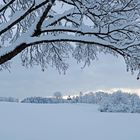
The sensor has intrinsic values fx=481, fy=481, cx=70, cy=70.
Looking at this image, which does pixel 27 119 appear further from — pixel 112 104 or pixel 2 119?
pixel 112 104

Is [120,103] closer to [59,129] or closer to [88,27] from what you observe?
[59,129]

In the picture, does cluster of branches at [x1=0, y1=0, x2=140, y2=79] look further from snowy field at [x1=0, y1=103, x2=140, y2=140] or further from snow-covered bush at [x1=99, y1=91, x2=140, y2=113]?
snow-covered bush at [x1=99, y1=91, x2=140, y2=113]

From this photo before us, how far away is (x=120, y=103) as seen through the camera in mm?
40844

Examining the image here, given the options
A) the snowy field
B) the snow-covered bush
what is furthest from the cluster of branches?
the snow-covered bush

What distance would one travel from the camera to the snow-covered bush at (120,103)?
40.5m

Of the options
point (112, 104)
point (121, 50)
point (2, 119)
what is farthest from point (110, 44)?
point (112, 104)

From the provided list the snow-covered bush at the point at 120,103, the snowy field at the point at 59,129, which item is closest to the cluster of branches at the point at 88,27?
the snowy field at the point at 59,129

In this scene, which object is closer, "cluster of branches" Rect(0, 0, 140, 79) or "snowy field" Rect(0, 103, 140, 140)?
"cluster of branches" Rect(0, 0, 140, 79)

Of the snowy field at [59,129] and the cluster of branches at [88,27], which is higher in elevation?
the cluster of branches at [88,27]

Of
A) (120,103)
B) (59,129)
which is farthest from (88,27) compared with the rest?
(120,103)

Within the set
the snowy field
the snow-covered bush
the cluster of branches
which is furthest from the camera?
the snow-covered bush

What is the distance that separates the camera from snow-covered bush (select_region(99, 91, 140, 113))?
40469 millimetres

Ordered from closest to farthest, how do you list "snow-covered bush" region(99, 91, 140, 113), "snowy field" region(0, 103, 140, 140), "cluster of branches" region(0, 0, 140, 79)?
"cluster of branches" region(0, 0, 140, 79), "snowy field" region(0, 103, 140, 140), "snow-covered bush" region(99, 91, 140, 113)

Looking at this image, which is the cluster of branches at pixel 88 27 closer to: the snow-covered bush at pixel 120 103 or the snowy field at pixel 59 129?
the snowy field at pixel 59 129
